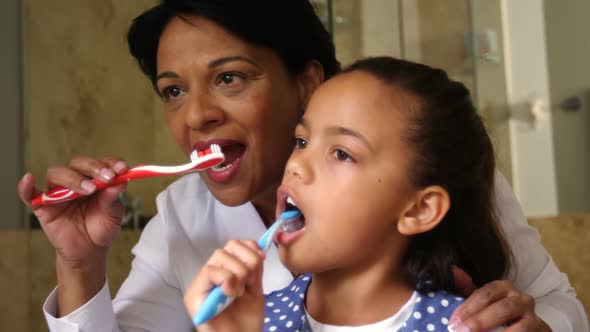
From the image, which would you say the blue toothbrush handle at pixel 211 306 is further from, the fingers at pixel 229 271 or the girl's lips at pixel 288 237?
the girl's lips at pixel 288 237

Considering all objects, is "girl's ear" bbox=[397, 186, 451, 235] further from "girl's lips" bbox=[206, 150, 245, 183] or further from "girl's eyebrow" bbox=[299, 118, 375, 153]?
"girl's lips" bbox=[206, 150, 245, 183]

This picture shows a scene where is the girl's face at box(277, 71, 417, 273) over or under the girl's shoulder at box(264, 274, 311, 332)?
over

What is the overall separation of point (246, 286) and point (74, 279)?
0.36 meters

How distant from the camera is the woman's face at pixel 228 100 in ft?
2.86

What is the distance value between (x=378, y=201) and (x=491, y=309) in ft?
0.59

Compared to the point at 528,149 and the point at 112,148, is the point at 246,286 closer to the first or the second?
the point at 112,148

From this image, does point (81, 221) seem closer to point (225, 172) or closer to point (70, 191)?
point (70, 191)

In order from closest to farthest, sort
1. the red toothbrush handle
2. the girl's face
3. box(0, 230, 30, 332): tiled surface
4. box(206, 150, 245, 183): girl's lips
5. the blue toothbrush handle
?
the blue toothbrush handle < the girl's face < the red toothbrush handle < box(206, 150, 245, 183): girl's lips < box(0, 230, 30, 332): tiled surface

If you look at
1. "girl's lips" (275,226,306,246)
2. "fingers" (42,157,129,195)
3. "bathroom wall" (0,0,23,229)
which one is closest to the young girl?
"girl's lips" (275,226,306,246)

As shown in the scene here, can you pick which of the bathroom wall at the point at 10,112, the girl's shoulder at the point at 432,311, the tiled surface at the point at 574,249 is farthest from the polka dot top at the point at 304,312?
the tiled surface at the point at 574,249

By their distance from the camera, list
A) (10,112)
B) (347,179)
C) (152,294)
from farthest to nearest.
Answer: (10,112) < (152,294) < (347,179)

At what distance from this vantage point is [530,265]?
947 millimetres

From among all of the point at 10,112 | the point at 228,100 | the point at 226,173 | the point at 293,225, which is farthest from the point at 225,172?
the point at 10,112

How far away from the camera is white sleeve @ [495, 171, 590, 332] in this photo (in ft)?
3.01
